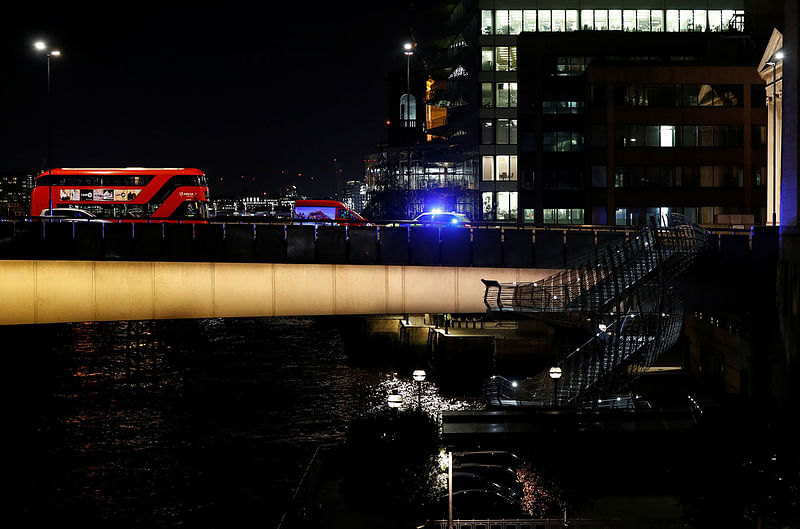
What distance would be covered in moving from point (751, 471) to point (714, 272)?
1041 centimetres

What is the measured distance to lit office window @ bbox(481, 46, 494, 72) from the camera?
10888 centimetres

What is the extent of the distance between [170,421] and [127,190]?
27888 mm

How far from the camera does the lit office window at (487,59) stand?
10888 cm

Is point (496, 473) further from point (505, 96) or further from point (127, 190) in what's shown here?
point (505, 96)

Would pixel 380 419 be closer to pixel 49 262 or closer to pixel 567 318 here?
pixel 567 318

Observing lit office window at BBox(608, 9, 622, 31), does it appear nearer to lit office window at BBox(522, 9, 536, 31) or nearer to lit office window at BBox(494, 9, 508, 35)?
lit office window at BBox(522, 9, 536, 31)

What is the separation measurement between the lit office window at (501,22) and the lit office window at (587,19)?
8735mm

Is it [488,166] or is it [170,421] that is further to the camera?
[488,166]

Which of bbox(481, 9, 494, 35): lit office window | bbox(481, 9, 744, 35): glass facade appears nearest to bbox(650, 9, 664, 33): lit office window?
bbox(481, 9, 744, 35): glass facade

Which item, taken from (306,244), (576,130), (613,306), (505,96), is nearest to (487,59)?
(505,96)

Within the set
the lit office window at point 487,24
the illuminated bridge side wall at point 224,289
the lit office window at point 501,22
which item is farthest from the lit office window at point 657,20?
the illuminated bridge side wall at point 224,289

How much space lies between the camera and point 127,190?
7344 cm

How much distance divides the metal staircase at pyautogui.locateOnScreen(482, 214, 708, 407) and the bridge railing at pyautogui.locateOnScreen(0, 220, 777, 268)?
159cm

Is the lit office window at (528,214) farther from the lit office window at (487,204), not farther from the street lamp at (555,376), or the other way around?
the street lamp at (555,376)
